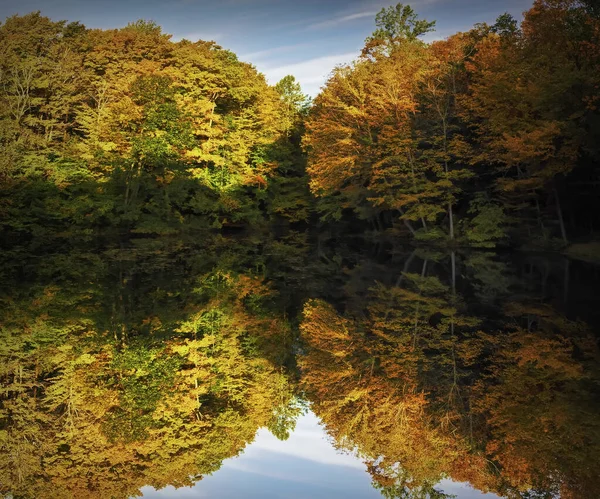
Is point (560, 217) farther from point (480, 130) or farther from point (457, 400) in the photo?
point (457, 400)

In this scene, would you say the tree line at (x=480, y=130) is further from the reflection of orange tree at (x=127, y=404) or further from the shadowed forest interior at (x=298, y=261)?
the reflection of orange tree at (x=127, y=404)

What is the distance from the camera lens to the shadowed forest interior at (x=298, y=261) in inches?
259

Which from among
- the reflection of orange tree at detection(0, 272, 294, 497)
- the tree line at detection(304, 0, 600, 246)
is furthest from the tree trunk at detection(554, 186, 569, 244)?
→ the reflection of orange tree at detection(0, 272, 294, 497)

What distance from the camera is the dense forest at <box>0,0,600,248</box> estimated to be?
2659cm

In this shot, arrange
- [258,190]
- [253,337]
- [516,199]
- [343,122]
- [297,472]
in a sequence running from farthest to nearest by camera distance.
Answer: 1. [258,190]
2. [343,122]
3. [516,199]
4. [253,337]
5. [297,472]

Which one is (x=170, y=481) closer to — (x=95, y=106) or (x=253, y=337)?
(x=253, y=337)

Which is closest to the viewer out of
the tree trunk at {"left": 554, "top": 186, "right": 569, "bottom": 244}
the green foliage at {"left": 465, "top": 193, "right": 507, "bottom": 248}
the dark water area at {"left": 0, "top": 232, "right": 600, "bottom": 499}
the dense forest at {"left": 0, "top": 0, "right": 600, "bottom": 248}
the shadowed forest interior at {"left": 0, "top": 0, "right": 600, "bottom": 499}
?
the dark water area at {"left": 0, "top": 232, "right": 600, "bottom": 499}

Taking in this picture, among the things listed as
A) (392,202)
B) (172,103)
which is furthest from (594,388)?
(172,103)

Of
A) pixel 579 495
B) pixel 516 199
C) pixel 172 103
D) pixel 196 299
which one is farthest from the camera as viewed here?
pixel 172 103

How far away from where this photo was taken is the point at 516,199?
106 feet

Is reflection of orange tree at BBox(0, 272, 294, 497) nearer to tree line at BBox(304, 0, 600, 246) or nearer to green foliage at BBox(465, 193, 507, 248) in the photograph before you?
tree line at BBox(304, 0, 600, 246)

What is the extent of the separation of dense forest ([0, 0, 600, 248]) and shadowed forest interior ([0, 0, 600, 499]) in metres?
0.17

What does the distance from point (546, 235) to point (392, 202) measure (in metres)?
8.54

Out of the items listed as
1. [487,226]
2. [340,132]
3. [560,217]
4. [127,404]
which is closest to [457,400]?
[127,404]
